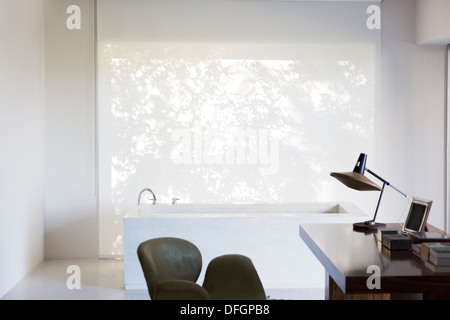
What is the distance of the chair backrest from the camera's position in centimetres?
250

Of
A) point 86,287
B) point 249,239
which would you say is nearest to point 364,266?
point 249,239

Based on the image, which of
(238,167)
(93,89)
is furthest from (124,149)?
(238,167)

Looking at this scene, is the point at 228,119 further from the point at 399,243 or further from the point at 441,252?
the point at 441,252

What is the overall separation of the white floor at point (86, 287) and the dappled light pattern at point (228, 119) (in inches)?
29.0

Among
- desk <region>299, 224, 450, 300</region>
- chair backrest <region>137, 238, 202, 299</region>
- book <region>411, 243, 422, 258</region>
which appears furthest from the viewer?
book <region>411, 243, 422, 258</region>

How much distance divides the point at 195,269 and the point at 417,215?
128 centimetres

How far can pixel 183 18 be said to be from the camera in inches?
224

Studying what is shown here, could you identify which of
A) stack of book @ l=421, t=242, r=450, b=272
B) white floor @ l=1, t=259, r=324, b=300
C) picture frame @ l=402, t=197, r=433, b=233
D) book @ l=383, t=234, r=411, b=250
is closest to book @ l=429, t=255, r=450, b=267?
stack of book @ l=421, t=242, r=450, b=272

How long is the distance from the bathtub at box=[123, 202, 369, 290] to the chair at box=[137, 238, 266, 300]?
172cm

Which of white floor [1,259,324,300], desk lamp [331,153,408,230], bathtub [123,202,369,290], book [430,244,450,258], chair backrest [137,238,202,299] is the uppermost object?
desk lamp [331,153,408,230]

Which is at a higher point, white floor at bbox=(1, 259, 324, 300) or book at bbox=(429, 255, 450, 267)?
book at bbox=(429, 255, 450, 267)

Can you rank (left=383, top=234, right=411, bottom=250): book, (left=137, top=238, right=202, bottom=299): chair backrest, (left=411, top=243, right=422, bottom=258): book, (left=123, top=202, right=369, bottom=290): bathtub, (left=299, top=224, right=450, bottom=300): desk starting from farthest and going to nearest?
(left=123, top=202, right=369, bottom=290): bathtub, (left=383, top=234, right=411, bottom=250): book, (left=411, top=243, right=422, bottom=258): book, (left=137, top=238, right=202, bottom=299): chair backrest, (left=299, top=224, right=450, bottom=300): desk

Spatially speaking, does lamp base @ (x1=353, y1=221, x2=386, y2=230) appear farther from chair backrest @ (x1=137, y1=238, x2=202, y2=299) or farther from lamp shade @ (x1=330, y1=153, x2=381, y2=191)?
chair backrest @ (x1=137, y1=238, x2=202, y2=299)

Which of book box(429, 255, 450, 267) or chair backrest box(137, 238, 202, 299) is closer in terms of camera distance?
book box(429, 255, 450, 267)
